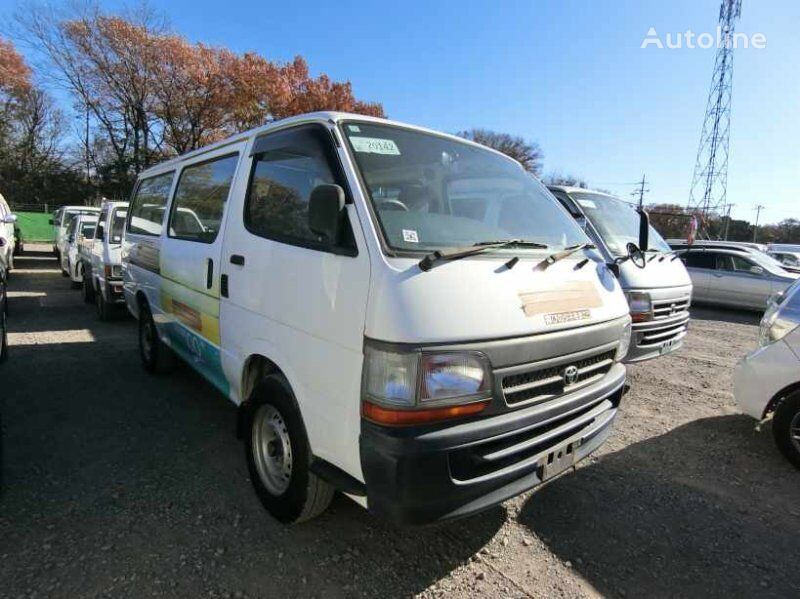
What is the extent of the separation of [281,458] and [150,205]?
3931mm

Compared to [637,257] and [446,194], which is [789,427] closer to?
[637,257]

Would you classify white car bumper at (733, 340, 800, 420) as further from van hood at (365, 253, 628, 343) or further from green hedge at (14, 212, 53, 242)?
green hedge at (14, 212, 53, 242)

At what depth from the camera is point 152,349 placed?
205 inches

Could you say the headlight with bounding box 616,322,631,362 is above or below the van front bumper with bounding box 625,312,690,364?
above

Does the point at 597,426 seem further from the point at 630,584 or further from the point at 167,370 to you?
the point at 167,370

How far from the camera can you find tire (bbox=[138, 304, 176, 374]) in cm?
510

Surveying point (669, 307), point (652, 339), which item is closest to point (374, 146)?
point (652, 339)

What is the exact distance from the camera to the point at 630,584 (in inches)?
96.9

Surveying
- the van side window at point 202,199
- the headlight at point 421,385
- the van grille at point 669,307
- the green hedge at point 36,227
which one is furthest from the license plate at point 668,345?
the green hedge at point 36,227

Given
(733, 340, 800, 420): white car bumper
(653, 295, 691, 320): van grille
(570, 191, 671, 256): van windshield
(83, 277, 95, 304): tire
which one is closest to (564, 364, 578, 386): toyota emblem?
(733, 340, 800, 420): white car bumper

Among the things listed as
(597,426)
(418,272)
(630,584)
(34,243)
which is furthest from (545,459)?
(34,243)

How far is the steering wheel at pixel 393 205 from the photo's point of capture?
2324 millimetres

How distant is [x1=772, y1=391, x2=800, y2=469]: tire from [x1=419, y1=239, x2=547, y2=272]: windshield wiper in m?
2.72

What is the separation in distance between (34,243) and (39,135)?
15586 mm
